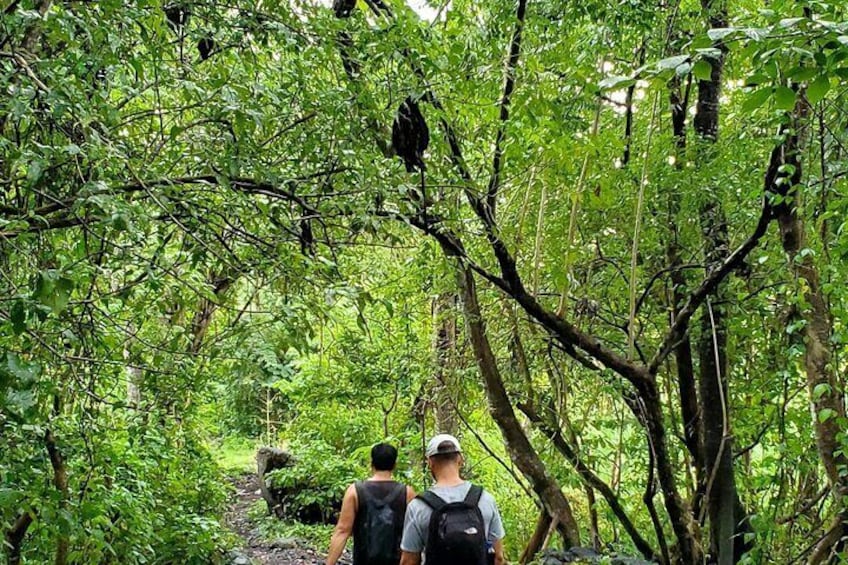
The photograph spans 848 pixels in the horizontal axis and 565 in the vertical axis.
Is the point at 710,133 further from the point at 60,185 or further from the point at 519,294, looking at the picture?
the point at 60,185

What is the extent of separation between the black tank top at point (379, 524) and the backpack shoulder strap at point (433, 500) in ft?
2.18

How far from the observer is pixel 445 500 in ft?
9.56

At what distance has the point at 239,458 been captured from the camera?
1419cm

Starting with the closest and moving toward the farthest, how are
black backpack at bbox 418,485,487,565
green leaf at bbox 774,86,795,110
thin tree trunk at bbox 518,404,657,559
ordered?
1. green leaf at bbox 774,86,795,110
2. black backpack at bbox 418,485,487,565
3. thin tree trunk at bbox 518,404,657,559

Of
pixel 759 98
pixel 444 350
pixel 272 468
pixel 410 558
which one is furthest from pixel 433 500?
pixel 272 468

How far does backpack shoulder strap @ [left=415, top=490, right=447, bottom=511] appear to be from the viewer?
287 centimetres

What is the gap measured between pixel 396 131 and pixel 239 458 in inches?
494

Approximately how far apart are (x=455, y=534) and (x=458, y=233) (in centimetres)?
158

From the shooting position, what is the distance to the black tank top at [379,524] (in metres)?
3.49

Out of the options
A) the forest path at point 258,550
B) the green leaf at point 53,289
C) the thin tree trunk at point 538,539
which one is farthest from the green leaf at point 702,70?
the forest path at point 258,550

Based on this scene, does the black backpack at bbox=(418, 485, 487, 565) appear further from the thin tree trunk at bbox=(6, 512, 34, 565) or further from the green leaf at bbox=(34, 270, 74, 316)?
the thin tree trunk at bbox=(6, 512, 34, 565)

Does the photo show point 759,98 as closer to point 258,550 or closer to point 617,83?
point 617,83

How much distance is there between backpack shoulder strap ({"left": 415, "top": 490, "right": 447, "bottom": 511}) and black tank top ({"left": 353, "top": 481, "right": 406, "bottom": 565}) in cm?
66

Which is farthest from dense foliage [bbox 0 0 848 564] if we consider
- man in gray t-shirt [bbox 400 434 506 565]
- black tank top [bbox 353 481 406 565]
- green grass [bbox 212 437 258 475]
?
green grass [bbox 212 437 258 475]
